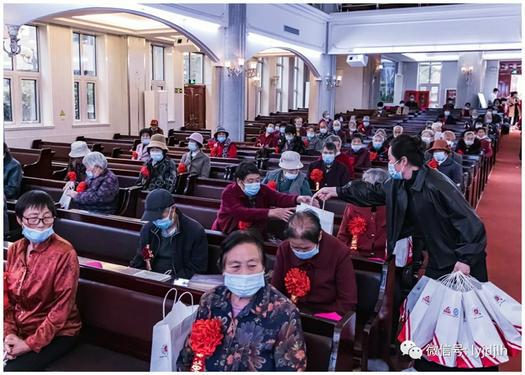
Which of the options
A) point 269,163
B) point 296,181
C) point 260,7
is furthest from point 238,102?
point 296,181

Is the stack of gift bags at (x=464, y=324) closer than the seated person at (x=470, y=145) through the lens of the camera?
Yes

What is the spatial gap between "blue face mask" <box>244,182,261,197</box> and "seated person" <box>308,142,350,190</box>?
1.71 meters

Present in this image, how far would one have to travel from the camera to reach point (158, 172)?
5.82m

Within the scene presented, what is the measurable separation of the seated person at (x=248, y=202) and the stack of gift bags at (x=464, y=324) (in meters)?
1.34

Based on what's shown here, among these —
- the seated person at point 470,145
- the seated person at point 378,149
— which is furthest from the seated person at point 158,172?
the seated person at point 470,145

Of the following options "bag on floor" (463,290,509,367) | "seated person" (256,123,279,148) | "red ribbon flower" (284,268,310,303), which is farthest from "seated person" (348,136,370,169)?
"bag on floor" (463,290,509,367)

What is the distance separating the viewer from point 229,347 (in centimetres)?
207

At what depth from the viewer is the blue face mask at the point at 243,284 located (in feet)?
6.97

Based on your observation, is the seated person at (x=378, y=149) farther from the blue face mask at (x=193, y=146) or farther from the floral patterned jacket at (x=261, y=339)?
the floral patterned jacket at (x=261, y=339)

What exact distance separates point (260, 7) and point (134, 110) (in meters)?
4.15

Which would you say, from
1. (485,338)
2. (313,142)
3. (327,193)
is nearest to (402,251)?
(327,193)

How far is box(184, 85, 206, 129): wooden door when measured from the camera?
16344mm

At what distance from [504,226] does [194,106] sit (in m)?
11.4

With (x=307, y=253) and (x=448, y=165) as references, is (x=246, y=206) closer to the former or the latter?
(x=307, y=253)
